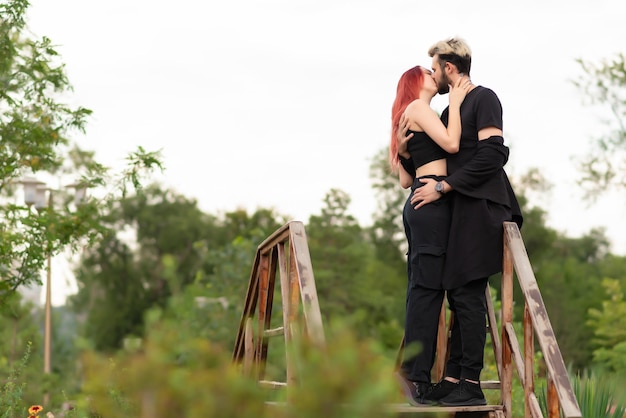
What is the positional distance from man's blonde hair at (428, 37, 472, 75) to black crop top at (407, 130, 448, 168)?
386mm

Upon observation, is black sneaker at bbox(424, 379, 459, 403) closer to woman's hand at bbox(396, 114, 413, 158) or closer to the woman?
the woman

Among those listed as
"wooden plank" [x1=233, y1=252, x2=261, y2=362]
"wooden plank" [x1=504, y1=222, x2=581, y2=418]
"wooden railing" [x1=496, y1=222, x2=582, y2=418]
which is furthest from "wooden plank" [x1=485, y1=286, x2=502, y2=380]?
"wooden plank" [x1=233, y1=252, x2=261, y2=362]

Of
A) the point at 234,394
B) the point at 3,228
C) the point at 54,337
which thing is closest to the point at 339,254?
the point at 54,337

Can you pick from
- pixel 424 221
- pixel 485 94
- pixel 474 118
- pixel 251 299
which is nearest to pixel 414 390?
pixel 424 221

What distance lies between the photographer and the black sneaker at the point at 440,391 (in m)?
4.92

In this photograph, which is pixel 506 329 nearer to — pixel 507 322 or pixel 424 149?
pixel 507 322

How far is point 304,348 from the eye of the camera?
2.21 metres

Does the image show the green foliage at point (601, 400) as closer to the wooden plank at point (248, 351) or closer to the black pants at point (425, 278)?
the black pants at point (425, 278)

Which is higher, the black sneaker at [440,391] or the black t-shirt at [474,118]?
the black t-shirt at [474,118]

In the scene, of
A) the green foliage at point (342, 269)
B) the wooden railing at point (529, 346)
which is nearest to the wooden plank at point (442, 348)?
the wooden railing at point (529, 346)

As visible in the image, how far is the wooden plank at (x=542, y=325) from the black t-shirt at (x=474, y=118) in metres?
0.40

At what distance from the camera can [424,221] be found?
5.00 meters

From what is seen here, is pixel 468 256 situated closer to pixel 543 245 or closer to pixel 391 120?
pixel 391 120

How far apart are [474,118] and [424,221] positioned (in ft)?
1.81
